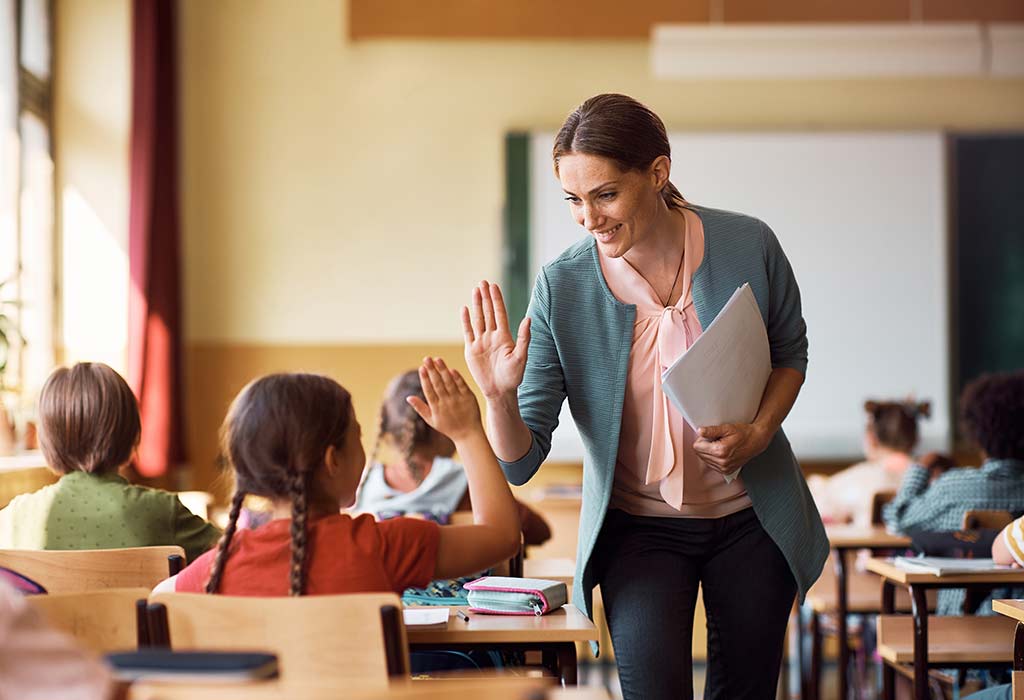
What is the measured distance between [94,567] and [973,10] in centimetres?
505

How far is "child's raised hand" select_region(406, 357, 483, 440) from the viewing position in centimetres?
191

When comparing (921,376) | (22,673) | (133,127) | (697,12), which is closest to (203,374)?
(133,127)

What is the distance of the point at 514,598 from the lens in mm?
2119

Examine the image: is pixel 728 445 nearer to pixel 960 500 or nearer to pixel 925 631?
pixel 925 631

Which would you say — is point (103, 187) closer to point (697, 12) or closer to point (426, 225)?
point (426, 225)

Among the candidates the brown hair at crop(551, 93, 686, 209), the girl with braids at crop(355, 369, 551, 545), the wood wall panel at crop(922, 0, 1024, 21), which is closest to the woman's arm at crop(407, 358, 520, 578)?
the brown hair at crop(551, 93, 686, 209)

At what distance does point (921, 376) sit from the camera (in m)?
5.73

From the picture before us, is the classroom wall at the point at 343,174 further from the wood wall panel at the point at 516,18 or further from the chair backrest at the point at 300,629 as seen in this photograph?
the chair backrest at the point at 300,629

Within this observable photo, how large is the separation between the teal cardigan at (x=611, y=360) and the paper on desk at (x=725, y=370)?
0.07 metres

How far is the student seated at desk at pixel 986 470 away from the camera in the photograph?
333 centimetres

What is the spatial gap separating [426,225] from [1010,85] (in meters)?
2.97

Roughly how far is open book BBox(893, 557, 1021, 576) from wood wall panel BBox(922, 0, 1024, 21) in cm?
363

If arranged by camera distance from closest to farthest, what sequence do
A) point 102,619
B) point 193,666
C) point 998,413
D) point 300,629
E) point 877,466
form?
point 193,666
point 300,629
point 102,619
point 998,413
point 877,466

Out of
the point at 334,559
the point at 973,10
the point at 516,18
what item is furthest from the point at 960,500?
the point at 516,18
